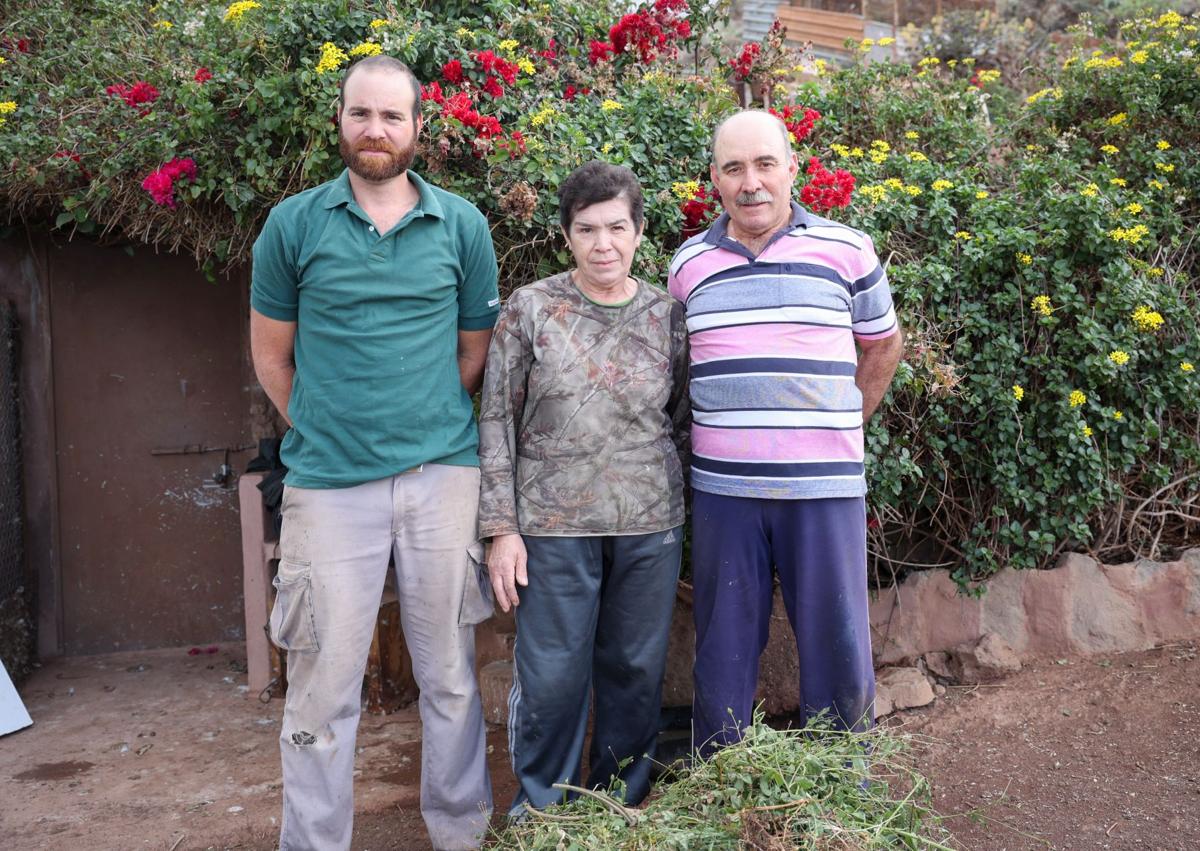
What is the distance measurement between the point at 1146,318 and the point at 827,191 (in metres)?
1.37

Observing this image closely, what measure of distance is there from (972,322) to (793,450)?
1622mm

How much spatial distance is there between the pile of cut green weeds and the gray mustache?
1.39 metres

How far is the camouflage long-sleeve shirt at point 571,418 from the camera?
9.28ft

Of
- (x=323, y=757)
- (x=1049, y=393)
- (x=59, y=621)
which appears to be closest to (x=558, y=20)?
(x=1049, y=393)

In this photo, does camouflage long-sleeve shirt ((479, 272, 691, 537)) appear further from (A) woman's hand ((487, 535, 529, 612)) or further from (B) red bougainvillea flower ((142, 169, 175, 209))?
(B) red bougainvillea flower ((142, 169, 175, 209))

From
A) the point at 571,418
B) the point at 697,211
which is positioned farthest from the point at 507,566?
the point at 697,211

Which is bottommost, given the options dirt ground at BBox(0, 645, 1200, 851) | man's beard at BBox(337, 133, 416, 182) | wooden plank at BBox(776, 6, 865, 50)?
dirt ground at BBox(0, 645, 1200, 851)

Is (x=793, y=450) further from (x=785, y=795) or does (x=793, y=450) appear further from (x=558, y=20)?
(x=558, y=20)

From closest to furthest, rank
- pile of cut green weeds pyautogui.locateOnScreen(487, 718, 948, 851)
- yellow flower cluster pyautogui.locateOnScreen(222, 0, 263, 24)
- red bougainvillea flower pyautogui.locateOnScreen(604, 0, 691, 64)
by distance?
pile of cut green weeds pyautogui.locateOnScreen(487, 718, 948, 851) < yellow flower cluster pyautogui.locateOnScreen(222, 0, 263, 24) < red bougainvillea flower pyautogui.locateOnScreen(604, 0, 691, 64)

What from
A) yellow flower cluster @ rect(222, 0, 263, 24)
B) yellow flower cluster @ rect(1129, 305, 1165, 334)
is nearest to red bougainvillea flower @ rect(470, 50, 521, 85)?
yellow flower cluster @ rect(222, 0, 263, 24)

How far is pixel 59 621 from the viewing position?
539cm

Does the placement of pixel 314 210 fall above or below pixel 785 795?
above

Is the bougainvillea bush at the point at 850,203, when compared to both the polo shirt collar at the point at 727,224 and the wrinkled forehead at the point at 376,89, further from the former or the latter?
the wrinkled forehead at the point at 376,89

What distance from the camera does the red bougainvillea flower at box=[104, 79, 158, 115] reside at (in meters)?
4.27
